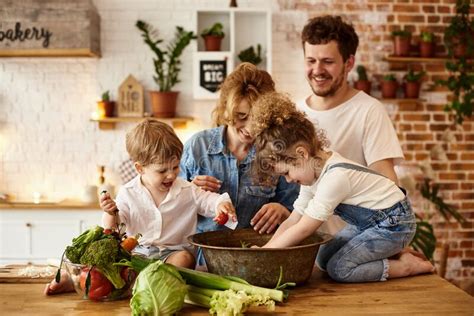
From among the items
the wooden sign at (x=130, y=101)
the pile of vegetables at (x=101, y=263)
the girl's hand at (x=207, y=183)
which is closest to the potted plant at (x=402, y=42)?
the wooden sign at (x=130, y=101)

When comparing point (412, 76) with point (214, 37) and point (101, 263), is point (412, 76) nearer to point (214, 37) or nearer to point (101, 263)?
point (214, 37)

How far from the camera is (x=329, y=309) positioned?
1899mm

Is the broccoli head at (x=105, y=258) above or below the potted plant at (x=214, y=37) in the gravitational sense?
below

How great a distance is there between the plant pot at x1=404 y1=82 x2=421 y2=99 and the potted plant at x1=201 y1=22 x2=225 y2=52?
5.76 ft

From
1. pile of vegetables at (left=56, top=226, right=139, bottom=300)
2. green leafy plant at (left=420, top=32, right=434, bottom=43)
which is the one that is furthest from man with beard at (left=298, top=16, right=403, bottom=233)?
green leafy plant at (left=420, top=32, right=434, bottom=43)

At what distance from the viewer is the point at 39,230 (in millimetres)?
5184

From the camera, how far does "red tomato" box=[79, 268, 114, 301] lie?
1.95m

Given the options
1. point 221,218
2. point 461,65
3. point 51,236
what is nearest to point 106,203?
point 221,218

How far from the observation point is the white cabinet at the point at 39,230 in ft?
16.9

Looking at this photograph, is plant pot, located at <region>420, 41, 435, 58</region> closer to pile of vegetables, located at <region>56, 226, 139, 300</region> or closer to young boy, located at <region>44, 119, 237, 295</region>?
young boy, located at <region>44, 119, 237, 295</region>

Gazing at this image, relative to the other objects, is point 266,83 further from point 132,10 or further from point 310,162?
point 132,10

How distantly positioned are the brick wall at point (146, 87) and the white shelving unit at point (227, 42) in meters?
0.13

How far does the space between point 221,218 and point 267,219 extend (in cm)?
20

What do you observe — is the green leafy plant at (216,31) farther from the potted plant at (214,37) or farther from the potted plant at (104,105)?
the potted plant at (104,105)
